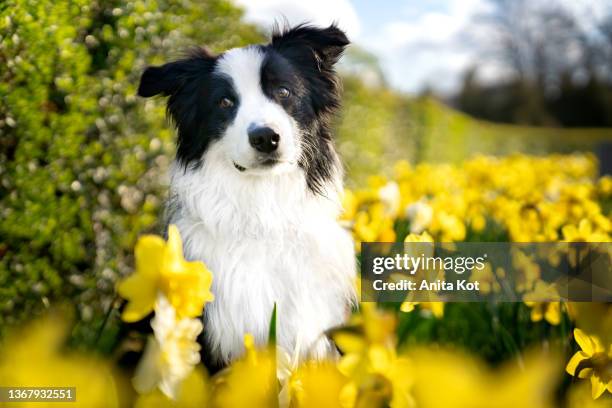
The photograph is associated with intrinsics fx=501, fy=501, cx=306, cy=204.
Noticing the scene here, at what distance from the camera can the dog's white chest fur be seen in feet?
5.26

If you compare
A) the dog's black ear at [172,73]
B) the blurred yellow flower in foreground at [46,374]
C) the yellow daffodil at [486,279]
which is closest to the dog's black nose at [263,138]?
the dog's black ear at [172,73]

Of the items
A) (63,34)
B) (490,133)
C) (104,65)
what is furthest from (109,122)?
(490,133)

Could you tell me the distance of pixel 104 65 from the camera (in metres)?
2.32

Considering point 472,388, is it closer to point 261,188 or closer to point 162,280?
point 162,280

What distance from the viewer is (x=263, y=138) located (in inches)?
65.4

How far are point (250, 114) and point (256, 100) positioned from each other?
7 cm

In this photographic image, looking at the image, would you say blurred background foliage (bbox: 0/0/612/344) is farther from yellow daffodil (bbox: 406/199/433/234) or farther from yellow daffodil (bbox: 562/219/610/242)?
yellow daffodil (bbox: 562/219/610/242)

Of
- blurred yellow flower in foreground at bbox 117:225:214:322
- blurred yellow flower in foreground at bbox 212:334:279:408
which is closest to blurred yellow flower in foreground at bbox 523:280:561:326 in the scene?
blurred yellow flower in foreground at bbox 212:334:279:408

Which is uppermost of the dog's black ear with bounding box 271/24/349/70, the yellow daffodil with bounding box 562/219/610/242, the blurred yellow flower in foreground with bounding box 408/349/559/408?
the dog's black ear with bounding box 271/24/349/70

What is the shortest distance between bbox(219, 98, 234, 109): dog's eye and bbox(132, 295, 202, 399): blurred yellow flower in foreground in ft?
3.61

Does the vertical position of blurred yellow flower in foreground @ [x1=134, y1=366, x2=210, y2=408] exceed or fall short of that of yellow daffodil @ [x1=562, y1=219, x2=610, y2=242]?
it falls short

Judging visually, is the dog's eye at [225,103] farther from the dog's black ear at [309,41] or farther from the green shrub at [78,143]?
the green shrub at [78,143]

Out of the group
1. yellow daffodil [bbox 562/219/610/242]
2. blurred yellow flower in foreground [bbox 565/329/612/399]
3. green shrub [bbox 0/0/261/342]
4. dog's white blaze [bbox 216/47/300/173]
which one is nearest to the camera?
blurred yellow flower in foreground [bbox 565/329/612/399]

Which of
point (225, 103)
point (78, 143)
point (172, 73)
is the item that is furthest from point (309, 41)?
point (78, 143)
